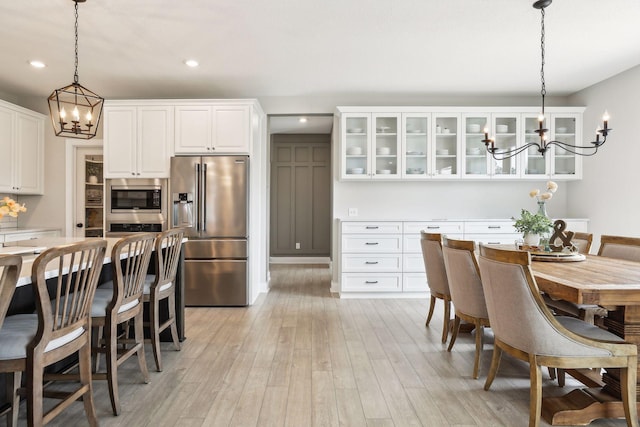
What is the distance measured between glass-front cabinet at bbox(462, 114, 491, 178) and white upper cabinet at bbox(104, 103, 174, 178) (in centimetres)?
366

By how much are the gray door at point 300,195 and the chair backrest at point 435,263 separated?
4.33 m

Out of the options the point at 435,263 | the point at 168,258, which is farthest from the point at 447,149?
the point at 168,258

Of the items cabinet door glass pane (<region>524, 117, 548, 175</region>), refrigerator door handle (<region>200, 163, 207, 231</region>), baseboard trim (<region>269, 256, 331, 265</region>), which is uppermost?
cabinet door glass pane (<region>524, 117, 548, 175</region>)

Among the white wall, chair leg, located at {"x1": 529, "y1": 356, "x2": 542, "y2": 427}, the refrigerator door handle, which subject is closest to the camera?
chair leg, located at {"x1": 529, "y1": 356, "x2": 542, "y2": 427}

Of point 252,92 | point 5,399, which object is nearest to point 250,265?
point 252,92

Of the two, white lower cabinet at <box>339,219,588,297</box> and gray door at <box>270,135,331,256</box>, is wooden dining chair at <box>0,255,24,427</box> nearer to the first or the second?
white lower cabinet at <box>339,219,588,297</box>

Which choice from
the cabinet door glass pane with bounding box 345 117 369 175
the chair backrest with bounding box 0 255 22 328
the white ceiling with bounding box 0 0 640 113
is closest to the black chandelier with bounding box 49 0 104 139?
the white ceiling with bounding box 0 0 640 113

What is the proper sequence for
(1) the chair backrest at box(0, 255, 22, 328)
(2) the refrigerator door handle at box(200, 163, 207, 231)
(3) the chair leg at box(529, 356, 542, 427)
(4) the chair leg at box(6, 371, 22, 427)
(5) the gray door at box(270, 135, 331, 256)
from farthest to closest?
(5) the gray door at box(270, 135, 331, 256) → (2) the refrigerator door handle at box(200, 163, 207, 231) → (3) the chair leg at box(529, 356, 542, 427) → (4) the chair leg at box(6, 371, 22, 427) → (1) the chair backrest at box(0, 255, 22, 328)

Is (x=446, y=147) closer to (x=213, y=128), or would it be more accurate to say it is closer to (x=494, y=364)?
(x=213, y=128)

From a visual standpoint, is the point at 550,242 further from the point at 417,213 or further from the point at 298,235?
the point at 298,235

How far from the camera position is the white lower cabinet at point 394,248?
15.3ft

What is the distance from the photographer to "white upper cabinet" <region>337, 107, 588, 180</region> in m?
4.85

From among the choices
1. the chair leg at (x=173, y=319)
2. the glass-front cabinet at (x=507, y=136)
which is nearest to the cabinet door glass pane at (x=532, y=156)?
the glass-front cabinet at (x=507, y=136)

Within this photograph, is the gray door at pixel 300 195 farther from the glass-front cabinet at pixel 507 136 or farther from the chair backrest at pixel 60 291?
the chair backrest at pixel 60 291
